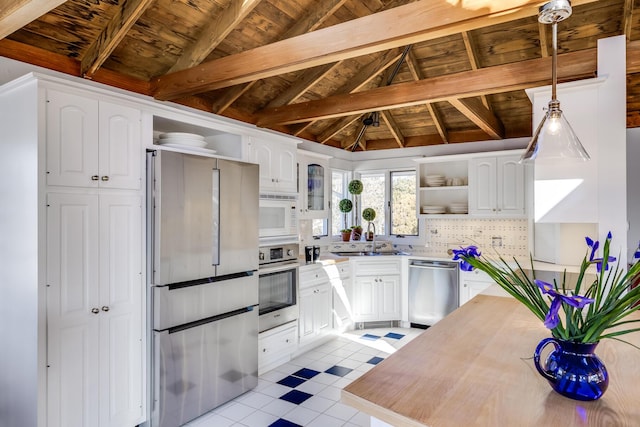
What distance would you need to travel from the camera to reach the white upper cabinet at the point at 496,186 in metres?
4.73

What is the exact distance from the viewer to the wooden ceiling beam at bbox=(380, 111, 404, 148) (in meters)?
5.33

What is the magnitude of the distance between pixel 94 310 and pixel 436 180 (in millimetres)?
4265

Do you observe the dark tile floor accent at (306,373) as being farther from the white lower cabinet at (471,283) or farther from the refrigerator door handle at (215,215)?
the white lower cabinet at (471,283)

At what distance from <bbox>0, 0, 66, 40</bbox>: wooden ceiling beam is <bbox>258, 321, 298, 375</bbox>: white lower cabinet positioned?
2789 mm

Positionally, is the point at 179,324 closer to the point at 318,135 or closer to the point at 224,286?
the point at 224,286

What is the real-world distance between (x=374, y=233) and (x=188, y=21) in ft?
12.7

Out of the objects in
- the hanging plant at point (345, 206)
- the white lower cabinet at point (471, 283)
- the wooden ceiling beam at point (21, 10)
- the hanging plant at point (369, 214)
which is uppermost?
the wooden ceiling beam at point (21, 10)

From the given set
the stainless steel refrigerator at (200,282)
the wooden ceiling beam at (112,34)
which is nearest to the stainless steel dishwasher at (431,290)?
the stainless steel refrigerator at (200,282)

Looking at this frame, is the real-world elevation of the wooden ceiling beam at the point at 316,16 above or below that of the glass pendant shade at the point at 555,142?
above

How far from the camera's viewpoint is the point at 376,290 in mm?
5125

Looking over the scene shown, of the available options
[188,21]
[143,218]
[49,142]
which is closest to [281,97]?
[188,21]

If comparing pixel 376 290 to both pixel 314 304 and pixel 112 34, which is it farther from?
pixel 112 34

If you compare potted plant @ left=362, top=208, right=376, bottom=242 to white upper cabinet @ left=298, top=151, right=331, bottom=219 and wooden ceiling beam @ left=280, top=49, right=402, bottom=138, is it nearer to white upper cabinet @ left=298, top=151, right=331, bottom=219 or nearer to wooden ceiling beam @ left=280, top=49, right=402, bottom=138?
white upper cabinet @ left=298, top=151, right=331, bottom=219

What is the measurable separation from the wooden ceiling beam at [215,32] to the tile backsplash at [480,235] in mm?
3756
